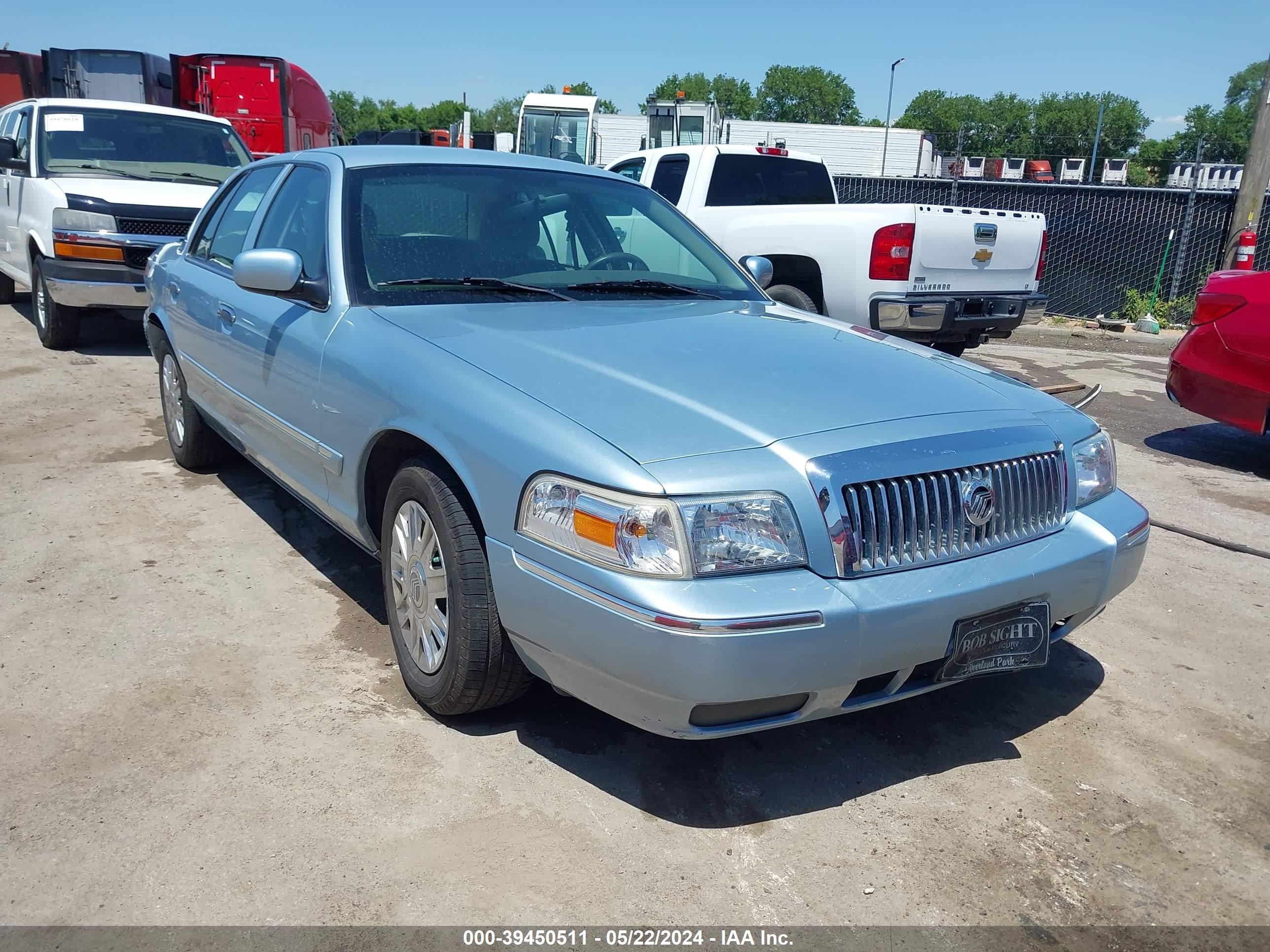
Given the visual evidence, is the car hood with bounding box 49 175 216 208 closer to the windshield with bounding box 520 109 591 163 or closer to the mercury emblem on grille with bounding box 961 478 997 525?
the mercury emblem on grille with bounding box 961 478 997 525

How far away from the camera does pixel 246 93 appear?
1759 cm

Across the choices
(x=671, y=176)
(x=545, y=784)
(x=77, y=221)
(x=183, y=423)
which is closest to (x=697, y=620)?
(x=545, y=784)

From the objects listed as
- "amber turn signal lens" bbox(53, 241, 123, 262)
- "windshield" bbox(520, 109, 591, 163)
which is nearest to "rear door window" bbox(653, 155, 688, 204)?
"amber turn signal lens" bbox(53, 241, 123, 262)

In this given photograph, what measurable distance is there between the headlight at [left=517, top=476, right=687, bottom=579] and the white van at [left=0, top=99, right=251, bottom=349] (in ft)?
23.3

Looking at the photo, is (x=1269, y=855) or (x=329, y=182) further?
(x=329, y=182)

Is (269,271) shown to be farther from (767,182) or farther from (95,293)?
(767,182)

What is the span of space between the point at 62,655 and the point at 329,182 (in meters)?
1.91

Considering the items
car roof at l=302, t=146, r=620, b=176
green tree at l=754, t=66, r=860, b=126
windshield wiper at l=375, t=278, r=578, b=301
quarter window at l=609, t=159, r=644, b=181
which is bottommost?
windshield wiper at l=375, t=278, r=578, b=301

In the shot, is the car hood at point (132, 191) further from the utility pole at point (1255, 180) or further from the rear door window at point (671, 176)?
the utility pole at point (1255, 180)

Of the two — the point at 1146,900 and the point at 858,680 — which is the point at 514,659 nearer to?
the point at 858,680

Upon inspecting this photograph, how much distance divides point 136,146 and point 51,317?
176 cm

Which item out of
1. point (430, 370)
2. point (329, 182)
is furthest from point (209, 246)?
point (430, 370)

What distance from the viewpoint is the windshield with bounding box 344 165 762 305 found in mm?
3619

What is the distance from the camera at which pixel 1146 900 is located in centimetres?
250
